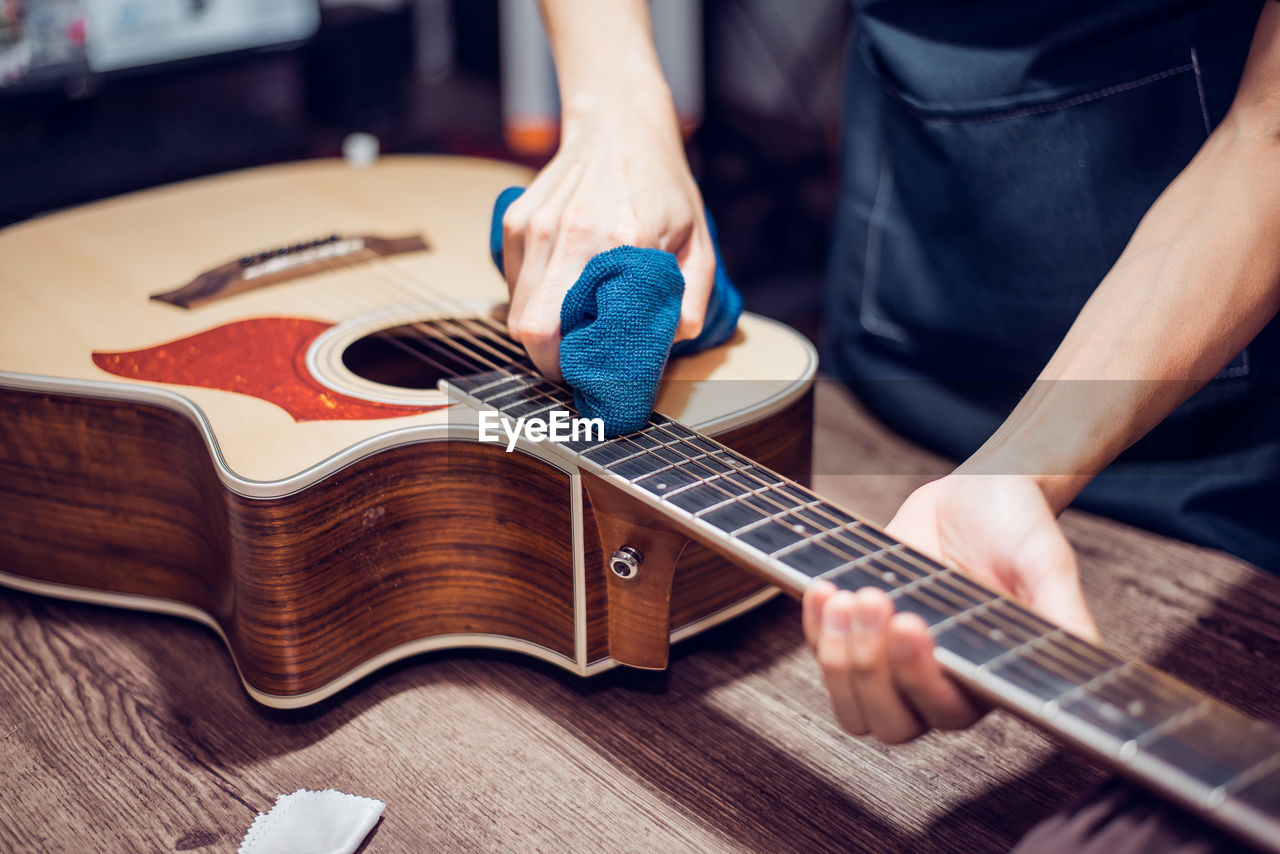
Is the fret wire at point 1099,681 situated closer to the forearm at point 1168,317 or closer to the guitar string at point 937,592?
the guitar string at point 937,592

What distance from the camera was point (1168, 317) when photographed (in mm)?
542

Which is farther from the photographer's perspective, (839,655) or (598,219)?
(598,219)

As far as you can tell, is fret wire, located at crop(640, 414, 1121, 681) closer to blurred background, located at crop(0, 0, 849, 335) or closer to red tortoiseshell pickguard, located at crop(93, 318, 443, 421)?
red tortoiseshell pickguard, located at crop(93, 318, 443, 421)

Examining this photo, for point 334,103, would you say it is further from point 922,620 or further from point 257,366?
point 922,620

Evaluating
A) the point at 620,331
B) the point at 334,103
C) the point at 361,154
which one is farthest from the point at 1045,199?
the point at 334,103

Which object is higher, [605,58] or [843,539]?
[605,58]

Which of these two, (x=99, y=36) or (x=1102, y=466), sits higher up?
(x=99, y=36)

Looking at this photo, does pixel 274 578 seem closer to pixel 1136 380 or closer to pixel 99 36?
pixel 1136 380

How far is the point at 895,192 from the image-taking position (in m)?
0.91

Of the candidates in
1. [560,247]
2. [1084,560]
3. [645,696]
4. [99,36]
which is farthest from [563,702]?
[99,36]

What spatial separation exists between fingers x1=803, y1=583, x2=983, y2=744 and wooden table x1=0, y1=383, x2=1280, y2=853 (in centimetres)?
13

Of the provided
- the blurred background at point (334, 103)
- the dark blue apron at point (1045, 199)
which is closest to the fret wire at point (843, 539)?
the dark blue apron at point (1045, 199)

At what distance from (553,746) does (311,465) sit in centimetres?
21

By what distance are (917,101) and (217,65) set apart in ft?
3.05
